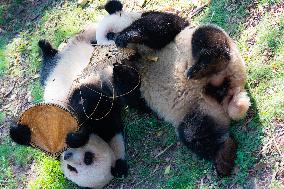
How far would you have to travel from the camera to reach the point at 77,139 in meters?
4.63

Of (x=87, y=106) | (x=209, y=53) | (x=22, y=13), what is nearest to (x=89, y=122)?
(x=87, y=106)

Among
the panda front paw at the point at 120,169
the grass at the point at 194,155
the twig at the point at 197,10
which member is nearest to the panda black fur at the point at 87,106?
the panda front paw at the point at 120,169

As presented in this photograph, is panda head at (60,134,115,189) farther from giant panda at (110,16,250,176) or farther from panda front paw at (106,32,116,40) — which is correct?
panda front paw at (106,32,116,40)

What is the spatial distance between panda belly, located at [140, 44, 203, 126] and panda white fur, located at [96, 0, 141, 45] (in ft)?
2.36

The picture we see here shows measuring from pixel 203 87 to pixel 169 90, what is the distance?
0.41m

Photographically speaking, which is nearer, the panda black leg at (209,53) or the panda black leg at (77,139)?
the panda black leg at (209,53)

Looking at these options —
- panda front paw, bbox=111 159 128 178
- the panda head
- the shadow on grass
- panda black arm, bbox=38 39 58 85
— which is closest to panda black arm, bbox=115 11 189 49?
the panda head

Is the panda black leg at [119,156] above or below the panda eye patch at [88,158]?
below

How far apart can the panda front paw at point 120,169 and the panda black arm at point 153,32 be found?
45.0 inches

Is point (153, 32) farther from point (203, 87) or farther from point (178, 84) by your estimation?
point (203, 87)

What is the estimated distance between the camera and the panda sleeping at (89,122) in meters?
4.77

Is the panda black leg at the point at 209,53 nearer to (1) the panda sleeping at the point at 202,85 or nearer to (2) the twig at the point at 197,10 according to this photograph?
(1) the panda sleeping at the point at 202,85

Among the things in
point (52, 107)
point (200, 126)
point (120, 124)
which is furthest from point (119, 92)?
point (200, 126)

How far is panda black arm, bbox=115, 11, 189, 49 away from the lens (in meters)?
4.66
